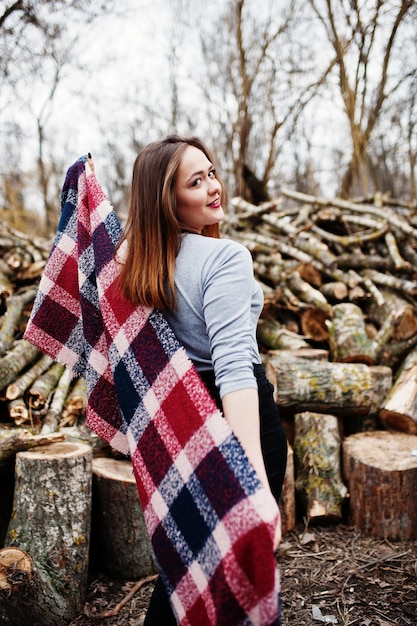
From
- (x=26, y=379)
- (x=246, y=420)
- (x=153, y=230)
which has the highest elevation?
(x=153, y=230)

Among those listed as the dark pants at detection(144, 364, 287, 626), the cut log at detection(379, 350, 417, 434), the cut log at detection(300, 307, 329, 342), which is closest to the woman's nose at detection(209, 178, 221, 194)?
the dark pants at detection(144, 364, 287, 626)

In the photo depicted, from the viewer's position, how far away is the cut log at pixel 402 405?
3553 mm

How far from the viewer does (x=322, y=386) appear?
3.62 m

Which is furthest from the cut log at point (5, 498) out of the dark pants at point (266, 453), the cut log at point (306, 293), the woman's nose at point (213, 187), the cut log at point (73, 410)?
the cut log at point (306, 293)

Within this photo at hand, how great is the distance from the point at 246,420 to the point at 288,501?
7.36 ft

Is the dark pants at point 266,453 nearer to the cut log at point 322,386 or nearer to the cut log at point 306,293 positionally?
the cut log at point 322,386

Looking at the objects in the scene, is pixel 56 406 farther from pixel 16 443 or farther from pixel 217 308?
pixel 217 308

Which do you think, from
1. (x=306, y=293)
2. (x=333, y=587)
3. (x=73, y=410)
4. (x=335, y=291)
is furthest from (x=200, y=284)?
(x=335, y=291)

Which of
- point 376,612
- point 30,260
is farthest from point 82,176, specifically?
point 30,260

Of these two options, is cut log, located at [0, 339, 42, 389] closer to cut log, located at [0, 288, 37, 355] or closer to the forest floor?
cut log, located at [0, 288, 37, 355]

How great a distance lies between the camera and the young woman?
1335 millimetres

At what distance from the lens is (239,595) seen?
1266 mm

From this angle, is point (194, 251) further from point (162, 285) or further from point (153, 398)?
point (153, 398)

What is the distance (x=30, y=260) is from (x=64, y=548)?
3.50 meters
